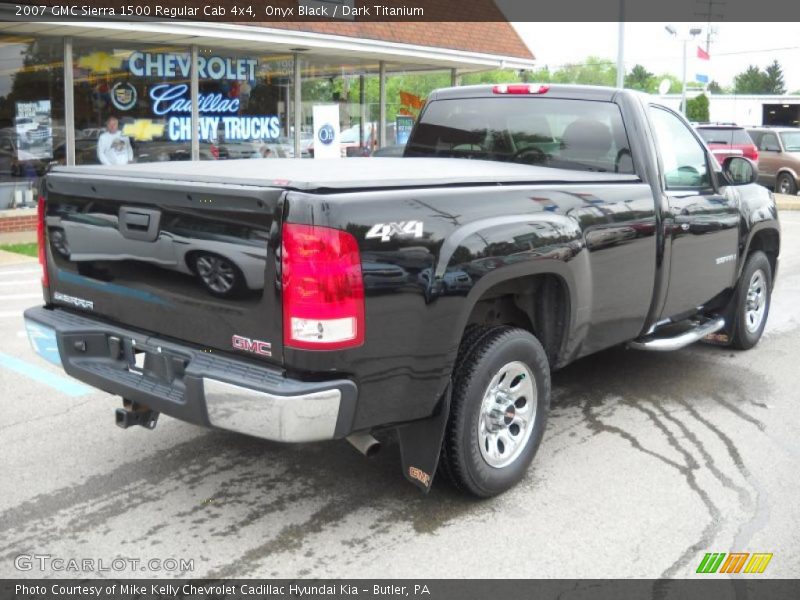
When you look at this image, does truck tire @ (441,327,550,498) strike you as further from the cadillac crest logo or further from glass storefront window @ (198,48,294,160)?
glass storefront window @ (198,48,294,160)

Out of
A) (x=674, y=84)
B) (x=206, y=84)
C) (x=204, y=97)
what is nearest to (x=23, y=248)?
(x=204, y=97)

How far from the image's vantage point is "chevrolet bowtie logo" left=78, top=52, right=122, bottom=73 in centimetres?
1364

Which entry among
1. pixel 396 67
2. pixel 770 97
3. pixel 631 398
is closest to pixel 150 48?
pixel 396 67

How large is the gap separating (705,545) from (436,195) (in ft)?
6.18

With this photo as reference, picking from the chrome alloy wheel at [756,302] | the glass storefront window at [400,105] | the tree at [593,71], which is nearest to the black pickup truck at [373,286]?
the chrome alloy wheel at [756,302]

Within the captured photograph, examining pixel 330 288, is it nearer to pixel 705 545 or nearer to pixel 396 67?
pixel 705 545

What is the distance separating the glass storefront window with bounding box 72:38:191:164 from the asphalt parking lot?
9.03m

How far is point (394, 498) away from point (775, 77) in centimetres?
13745

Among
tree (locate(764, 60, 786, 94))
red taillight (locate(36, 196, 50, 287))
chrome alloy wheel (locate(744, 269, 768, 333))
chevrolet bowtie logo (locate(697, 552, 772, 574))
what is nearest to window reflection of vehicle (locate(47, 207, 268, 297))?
red taillight (locate(36, 196, 50, 287))

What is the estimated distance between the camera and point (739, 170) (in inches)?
247

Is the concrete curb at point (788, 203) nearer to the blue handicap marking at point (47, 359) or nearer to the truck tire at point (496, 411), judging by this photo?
the truck tire at point (496, 411)

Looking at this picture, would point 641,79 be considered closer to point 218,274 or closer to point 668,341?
point 668,341

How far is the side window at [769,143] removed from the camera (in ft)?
77.1

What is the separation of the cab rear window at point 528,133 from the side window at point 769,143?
2009 cm
